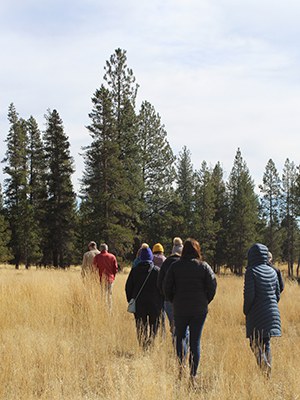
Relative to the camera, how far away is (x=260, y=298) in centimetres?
643


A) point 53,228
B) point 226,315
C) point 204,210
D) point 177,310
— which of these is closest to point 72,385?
point 177,310

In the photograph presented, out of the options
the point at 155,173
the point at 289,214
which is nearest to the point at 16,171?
the point at 155,173

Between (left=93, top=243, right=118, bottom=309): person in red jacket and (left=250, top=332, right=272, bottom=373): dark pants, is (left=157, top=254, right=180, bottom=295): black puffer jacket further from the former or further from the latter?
(left=93, top=243, right=118, bottom=309): person in red jacket

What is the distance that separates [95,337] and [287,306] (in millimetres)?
6713

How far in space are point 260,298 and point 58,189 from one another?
3389cm

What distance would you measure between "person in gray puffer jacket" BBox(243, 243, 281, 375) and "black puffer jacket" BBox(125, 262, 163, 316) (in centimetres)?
188

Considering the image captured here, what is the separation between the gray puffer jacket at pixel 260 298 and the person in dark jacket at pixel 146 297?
1.88 metres

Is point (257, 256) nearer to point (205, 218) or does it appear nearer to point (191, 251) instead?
point (191, 251)

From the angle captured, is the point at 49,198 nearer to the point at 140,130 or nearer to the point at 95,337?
the point at 140,130

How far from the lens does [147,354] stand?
7.18 meters

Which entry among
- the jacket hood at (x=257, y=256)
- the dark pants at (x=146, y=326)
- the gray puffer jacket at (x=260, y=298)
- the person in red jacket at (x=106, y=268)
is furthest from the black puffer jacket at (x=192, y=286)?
the person in red jacket at (x=106, y=268)

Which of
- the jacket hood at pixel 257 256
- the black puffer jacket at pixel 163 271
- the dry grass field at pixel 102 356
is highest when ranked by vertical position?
the jacket hood at pixel 257 256

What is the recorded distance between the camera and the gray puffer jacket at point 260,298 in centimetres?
638

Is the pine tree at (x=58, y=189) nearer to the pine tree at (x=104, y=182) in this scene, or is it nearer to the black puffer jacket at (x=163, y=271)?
the pine tree at (x=104, y=182)
